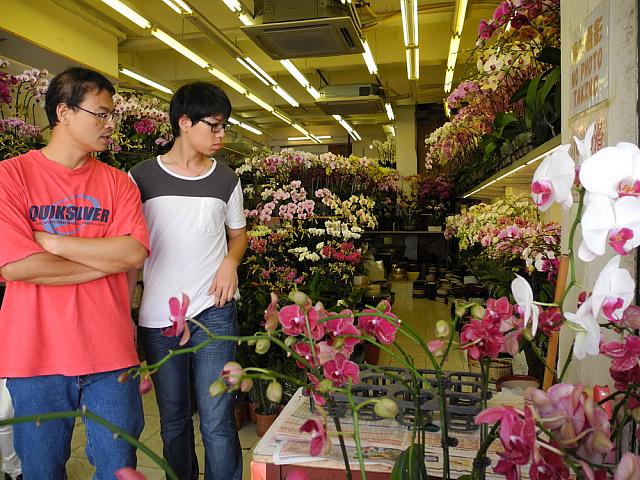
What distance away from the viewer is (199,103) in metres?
1.80

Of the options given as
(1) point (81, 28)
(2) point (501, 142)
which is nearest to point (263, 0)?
(2) point (501, 142)

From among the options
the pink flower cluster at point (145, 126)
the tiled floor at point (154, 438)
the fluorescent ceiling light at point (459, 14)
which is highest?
the fluorescent ceiling light at point (459, 14)

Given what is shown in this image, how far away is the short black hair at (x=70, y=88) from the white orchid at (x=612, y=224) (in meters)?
1.38

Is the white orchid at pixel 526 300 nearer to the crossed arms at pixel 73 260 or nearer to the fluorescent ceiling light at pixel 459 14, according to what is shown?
the crossed arms at pixel 73 260

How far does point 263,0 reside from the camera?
4.84 m

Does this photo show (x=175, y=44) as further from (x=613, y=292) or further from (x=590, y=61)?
(x=613, y=292)

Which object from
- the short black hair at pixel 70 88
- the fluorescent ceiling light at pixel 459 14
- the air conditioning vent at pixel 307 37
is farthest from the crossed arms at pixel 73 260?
the fluorescent ceiling light at pixel 459 14

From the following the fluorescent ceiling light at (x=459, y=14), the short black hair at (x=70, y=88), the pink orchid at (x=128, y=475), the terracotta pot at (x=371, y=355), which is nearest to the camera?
the pink orchid at (x=128, y=475)

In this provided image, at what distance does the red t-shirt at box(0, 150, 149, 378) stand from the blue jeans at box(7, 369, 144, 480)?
1.7 inches

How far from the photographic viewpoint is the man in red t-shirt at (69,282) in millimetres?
1350

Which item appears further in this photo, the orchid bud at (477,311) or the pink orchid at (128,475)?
the orchid bud at (477,311)

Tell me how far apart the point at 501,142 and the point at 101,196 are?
190cm

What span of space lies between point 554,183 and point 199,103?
4.88ft

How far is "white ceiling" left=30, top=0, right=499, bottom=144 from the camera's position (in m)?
7.02
